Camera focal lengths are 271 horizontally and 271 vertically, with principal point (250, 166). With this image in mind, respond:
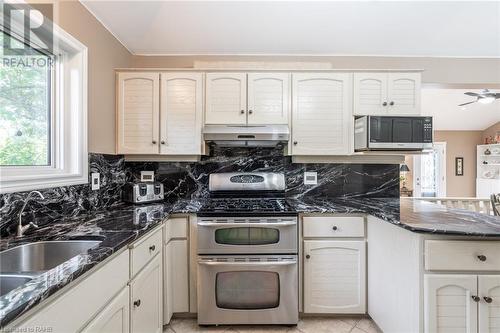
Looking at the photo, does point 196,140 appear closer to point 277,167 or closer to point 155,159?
point 155,159

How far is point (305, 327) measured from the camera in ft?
6.58

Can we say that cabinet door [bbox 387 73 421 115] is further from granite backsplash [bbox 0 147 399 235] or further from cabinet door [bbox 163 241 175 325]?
cabinet door [bbox 163 241 175 325]

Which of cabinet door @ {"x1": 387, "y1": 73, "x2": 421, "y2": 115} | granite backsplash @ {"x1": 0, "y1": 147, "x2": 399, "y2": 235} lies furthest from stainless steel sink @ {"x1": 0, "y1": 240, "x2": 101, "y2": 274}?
cabinet door @ {"x1": 387, "y1": 73, "x2": 421, "y2": 115}

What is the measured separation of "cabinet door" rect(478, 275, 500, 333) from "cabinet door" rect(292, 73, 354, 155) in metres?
1.28

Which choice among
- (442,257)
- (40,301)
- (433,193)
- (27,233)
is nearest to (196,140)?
(27,233)

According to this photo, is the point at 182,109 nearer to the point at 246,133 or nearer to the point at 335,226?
the point at 246,133

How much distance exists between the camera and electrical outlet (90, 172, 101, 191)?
2.03 m

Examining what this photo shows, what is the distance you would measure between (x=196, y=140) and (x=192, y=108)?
284 millimetres

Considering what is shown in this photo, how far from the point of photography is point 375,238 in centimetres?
194

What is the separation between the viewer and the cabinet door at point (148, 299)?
4.54 feet

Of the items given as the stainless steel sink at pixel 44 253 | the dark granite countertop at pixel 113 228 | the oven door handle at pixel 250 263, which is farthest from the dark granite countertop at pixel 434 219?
the stainless steel sink at pixel 44 253

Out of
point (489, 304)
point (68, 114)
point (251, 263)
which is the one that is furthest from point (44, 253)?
point (489, 304)

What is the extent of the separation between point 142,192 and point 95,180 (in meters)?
0.41

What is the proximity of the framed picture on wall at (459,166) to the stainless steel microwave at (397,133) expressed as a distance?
7017mm
